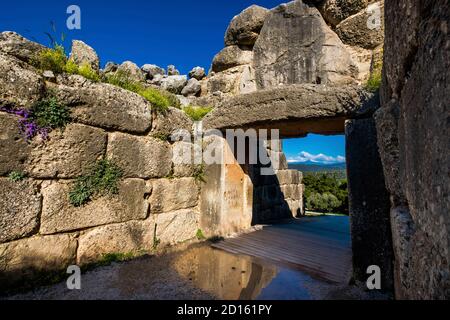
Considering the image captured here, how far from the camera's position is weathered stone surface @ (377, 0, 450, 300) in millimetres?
688

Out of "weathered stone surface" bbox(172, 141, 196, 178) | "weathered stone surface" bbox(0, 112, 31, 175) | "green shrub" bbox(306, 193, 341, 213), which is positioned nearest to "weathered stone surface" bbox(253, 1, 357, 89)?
"weathered stone surface" bbox(172, 141, 196, 178)

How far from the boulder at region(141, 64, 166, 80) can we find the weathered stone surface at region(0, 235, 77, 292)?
4266mm

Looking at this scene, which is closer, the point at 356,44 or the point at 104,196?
the point at 104,196

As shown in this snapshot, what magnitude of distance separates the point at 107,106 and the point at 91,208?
1027 mm

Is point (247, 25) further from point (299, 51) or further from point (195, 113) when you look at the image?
point (195, 113)

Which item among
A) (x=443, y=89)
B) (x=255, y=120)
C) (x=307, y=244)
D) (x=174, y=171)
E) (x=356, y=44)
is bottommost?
(x=307, y=244)

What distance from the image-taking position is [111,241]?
260cm

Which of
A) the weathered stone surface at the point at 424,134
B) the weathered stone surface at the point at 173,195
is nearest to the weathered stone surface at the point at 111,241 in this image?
the weathered stone surface at the point at 173,195

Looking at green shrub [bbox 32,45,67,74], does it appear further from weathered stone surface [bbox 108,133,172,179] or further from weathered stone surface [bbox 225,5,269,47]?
weathered stone surface [bbox 225,5,269,47]

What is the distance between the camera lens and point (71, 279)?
222cm

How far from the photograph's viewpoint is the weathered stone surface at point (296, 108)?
2.40 meters
